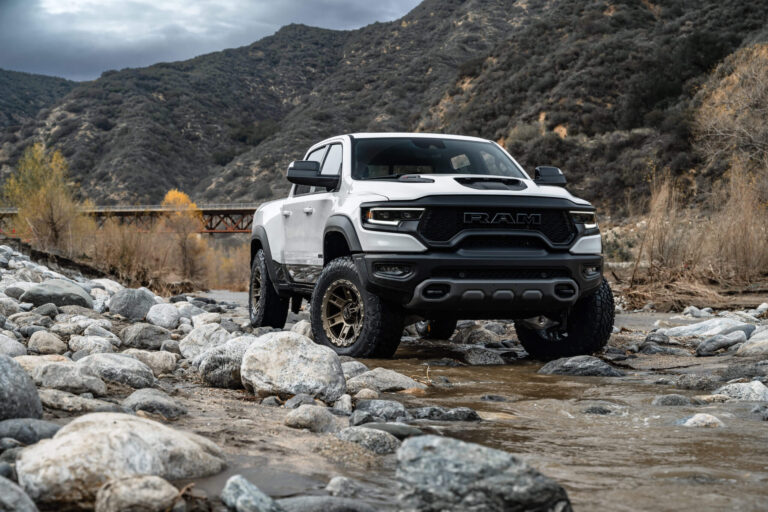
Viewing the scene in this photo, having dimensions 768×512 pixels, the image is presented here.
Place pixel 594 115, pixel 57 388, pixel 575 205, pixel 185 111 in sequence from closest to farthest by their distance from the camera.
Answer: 1. pixel 57 388
2. pixel 575 205
3. pixel 594 115
4. pixel 185 111

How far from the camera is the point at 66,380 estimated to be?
4227mm

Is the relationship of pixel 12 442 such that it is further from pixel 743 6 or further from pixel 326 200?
pixel 743 6

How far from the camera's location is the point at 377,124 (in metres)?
68.4

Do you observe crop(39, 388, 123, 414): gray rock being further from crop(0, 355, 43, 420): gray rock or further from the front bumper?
the front bumper

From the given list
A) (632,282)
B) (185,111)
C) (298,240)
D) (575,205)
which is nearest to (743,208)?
(632,282)

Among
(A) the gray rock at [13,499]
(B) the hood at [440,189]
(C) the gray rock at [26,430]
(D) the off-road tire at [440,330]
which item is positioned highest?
(B) the hood at [440,189]

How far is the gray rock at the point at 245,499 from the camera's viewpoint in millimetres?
2301

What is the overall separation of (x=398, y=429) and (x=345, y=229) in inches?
117

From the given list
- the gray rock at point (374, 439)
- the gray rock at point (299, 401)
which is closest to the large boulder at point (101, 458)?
the gray rock at point (374, 439)

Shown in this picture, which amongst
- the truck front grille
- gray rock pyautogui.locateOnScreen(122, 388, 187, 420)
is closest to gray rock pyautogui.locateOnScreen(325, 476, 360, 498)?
gray rock pyautogui.locateOnScreen(122, 388, 187, 420)

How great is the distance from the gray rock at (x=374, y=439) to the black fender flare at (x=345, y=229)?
278cm

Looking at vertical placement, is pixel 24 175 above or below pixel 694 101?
below

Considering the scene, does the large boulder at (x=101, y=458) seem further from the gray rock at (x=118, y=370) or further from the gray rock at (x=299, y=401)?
the gray rock at (x=118, y=370)

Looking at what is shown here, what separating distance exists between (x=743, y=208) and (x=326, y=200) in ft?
27.3
